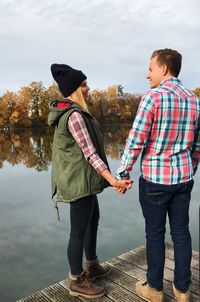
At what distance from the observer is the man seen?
2.38 m

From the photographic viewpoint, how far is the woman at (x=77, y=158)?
2686 mm

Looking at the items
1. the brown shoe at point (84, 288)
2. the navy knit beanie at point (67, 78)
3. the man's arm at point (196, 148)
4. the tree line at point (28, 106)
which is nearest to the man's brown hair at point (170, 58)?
the man's arm at point (196, 148)

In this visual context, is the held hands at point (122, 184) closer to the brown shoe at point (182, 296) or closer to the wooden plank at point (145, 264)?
the brown shoe at point (182, 296)

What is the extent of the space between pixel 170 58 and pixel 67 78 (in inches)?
32.8

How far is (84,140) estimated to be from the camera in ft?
8.77

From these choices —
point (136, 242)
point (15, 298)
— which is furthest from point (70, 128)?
point (136, 242)

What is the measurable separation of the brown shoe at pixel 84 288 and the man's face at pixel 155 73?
5.83 feet

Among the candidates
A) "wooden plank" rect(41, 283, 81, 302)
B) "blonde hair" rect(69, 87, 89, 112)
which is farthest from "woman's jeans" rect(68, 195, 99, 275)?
"blonde hair" rect(69, 87, 89, 112)

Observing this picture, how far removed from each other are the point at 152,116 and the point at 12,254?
15.6 ft

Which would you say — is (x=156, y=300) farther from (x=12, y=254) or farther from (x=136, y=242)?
(x=12, y=254)

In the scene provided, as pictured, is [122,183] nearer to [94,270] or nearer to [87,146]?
[87,146]

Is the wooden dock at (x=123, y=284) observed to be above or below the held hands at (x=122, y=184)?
below

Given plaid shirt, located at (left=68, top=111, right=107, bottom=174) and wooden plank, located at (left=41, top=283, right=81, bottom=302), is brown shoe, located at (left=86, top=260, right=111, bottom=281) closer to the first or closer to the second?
wooden plank, located at (left=41, top=283, right=81, bottom=302)

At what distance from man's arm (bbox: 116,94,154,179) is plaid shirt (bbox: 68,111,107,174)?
23 centimetres
